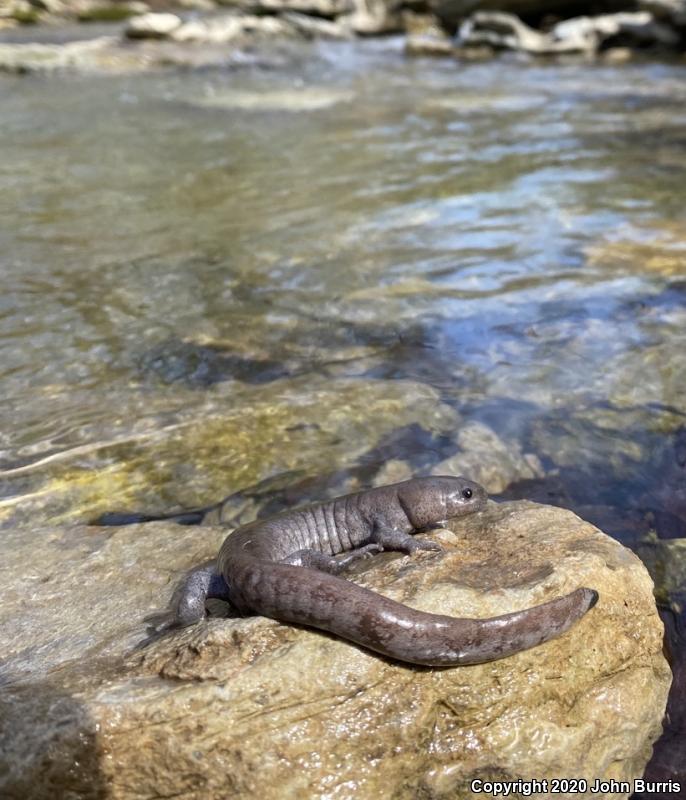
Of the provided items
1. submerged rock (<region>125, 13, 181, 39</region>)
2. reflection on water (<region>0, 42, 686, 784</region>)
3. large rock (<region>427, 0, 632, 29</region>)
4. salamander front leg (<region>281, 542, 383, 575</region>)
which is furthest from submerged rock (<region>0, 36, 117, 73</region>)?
salamander front leg (<region>281, 542, 383, 575</region>)

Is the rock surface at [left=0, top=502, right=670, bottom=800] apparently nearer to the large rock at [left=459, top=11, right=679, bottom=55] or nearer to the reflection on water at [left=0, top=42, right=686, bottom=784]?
the reflection on water at [left=0, top=42, right=686, bottom=784]

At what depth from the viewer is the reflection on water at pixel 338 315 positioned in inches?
201

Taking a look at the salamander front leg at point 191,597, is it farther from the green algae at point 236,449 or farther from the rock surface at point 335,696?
the green algae at point 236,449

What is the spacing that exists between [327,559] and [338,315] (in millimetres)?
3790

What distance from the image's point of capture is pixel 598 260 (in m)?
8.32

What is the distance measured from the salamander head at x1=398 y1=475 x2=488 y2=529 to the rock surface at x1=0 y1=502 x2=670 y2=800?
482mm

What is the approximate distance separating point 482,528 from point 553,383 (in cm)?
237

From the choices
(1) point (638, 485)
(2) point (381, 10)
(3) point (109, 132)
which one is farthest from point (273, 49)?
(1) point (638, 485)

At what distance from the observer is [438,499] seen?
4.28 meters

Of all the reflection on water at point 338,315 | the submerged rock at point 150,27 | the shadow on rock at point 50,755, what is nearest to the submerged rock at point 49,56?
the submerged rock at point 150,27

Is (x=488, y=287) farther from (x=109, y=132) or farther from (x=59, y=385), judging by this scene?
(x=109, y=132)

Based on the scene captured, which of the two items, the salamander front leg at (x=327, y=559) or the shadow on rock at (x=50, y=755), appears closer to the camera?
the shadow on rock at (x=50, y=755)
